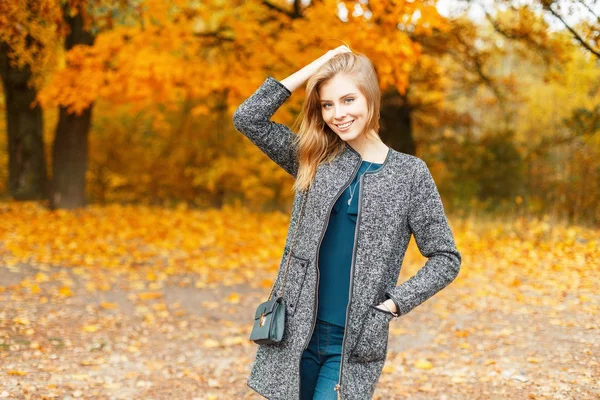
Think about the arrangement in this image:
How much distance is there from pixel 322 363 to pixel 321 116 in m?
0.96

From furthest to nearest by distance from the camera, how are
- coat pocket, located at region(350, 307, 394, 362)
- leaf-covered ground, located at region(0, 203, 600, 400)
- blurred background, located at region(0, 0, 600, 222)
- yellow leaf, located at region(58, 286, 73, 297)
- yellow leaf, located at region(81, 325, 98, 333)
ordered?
blurred background, located at region(0, 0, 600, 222) → yellow leaf, located at region(58, 286, 73, 297) → yellow leaf, located at region(81, 325, 98, 333) → leaf-covered ground, located at region(0, 203, 600, 400) → coat pocket, located at region(350, 307, 394, 362)

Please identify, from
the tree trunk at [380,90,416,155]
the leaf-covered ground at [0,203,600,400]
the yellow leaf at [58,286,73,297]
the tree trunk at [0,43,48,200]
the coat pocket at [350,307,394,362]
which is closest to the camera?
the coat pocket at [350,307,394,362]

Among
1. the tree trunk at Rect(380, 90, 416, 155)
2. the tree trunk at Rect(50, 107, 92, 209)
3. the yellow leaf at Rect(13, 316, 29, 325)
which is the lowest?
the yellow leaf at Rect(13, 316, 29, 325)

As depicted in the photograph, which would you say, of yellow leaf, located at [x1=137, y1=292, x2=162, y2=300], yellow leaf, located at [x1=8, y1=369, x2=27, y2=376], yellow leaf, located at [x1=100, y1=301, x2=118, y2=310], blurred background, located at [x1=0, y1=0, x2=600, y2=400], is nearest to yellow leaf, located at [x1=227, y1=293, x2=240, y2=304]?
blurred background, located at [x1=0, y1=0, x2=600, y2=400]

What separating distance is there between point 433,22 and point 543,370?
11.5 ft

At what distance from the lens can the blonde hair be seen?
8.02ft

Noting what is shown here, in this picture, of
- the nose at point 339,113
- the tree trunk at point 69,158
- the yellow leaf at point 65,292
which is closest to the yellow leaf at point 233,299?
the yellow leaf at point 65,292

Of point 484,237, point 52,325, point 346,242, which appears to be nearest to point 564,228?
point 484,237

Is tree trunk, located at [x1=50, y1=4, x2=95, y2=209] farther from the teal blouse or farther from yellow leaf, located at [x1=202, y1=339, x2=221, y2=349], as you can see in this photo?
the teal blouse

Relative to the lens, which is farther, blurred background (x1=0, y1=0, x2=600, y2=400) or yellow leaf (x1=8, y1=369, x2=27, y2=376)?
blurred background (x1=0, y1=0, x2=600, y2=400)

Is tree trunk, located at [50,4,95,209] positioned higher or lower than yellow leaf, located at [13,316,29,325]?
higher

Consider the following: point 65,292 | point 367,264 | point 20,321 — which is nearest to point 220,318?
point 65,292

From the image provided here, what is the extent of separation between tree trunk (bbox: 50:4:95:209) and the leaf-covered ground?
6.58ft

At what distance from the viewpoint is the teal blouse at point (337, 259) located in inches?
93.0
